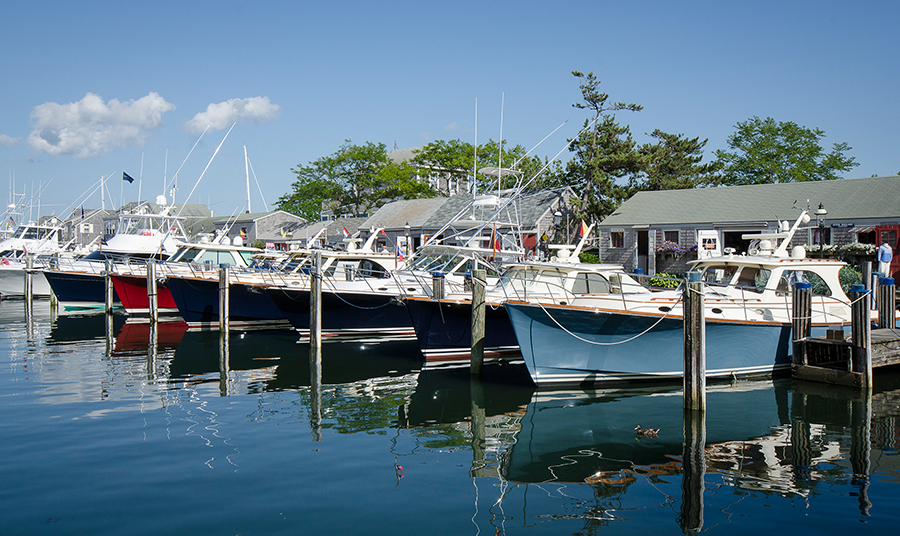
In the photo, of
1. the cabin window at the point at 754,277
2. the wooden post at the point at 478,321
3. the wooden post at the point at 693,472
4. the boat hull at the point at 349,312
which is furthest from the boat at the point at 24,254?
the wooden post at the point at 693,472

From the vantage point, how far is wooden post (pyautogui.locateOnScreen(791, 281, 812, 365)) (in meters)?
13.3

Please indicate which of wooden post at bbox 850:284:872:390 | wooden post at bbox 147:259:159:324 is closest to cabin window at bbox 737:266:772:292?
wooden post at bbox 850:284:872:390

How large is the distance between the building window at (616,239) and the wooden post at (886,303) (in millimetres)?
17043

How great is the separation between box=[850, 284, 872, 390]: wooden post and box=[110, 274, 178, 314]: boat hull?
22847mm

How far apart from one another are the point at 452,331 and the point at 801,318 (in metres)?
7.64

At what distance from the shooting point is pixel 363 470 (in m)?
8.70

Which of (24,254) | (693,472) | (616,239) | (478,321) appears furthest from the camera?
(24,254)

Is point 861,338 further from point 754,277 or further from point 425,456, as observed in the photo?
point 425,456

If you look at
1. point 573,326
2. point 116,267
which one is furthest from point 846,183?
point 116,267

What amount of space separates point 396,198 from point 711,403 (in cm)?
4508

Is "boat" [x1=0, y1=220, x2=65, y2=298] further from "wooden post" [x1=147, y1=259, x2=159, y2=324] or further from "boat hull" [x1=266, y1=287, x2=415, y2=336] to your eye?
"boat hull" [x1=266, y1=287, x2=415, y2=336]

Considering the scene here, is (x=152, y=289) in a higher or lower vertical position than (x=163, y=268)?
lower

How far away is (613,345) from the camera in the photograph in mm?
13070

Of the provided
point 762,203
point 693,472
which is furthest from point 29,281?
point 762,203
